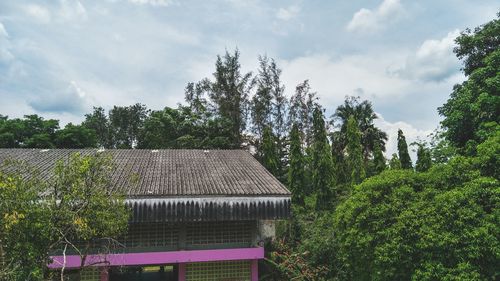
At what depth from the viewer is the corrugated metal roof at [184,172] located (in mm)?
13375

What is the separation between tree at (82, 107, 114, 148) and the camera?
131 feet

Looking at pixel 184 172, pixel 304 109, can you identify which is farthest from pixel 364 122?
pixel 184 172

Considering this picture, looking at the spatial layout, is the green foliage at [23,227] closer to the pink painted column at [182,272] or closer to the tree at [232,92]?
the pink painted column at [182,272]

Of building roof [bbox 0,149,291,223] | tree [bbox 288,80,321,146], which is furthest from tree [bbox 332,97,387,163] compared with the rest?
building roof [bbox 0,149,291,223]

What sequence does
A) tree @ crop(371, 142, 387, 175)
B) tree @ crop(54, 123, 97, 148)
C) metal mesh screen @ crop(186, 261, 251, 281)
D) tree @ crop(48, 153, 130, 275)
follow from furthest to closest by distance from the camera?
tree @ crop(54, 123, 97, 148), tree @ crop(371, 142, 387, 175), metal mesh screen @ crop(186, 261, 251, 281), tree @ crop(48, 153, 130, 275)

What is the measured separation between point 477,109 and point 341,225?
588 cm

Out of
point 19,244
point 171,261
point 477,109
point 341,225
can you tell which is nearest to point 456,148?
point 477,109

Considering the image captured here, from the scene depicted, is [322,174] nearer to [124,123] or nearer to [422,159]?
[422,159]

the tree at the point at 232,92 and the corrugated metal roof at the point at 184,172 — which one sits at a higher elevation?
the tree at the point at 232,92

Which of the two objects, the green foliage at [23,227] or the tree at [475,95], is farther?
the tree at [475,95]

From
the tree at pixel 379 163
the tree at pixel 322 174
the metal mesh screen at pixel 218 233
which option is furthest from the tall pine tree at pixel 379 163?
the metal mesh screen at pixel 218 233

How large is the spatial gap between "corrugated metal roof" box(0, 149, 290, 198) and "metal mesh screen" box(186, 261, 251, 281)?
110 inches

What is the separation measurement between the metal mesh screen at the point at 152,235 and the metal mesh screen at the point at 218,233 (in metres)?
0.53

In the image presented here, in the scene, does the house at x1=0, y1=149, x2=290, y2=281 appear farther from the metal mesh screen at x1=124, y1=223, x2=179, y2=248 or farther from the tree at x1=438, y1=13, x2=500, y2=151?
the tree at x1=438, y1=13, x2=500, y2=151
